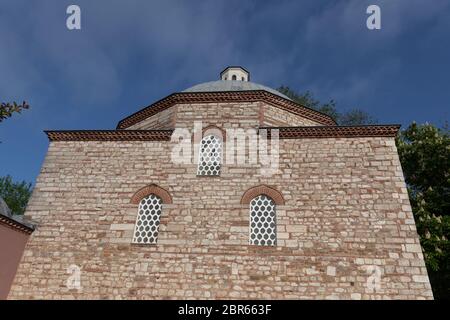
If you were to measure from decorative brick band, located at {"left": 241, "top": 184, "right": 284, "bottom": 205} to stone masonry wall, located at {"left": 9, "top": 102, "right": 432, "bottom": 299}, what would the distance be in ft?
0.36

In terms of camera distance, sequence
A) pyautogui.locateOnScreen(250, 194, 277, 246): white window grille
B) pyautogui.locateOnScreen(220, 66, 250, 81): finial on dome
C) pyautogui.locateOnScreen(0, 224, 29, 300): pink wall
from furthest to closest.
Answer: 1. pyautogui.locateOnScreen(220, 66, 250, 81): finial on dome
2. pyautogui.locateOnScreen(250, 194, 277, 246): white window grille
3. pyautogui.locateOnScreen(0, 224, 29, 300): pink wall

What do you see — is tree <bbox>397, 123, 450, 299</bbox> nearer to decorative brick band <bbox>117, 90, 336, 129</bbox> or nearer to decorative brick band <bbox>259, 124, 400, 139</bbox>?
decorative brick band <bbox>259, 124, 400, 139</bbox>

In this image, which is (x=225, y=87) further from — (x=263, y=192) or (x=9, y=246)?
(x=9, y=246)

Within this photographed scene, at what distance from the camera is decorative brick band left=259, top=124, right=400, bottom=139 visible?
27.3 feet

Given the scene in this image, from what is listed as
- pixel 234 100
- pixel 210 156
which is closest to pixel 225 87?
pixel 234 100

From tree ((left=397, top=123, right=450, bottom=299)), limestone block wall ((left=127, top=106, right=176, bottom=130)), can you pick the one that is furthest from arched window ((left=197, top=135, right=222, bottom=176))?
tree ((left=397, top=123, right=450, bottom=299))

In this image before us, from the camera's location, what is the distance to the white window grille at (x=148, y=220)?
25.4ft

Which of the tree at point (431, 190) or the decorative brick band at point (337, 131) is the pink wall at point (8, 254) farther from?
the tree at point (431, 190)

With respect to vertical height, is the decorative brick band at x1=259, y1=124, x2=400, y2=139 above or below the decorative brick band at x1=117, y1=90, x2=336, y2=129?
below

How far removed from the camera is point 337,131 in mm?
8484

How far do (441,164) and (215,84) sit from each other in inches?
347

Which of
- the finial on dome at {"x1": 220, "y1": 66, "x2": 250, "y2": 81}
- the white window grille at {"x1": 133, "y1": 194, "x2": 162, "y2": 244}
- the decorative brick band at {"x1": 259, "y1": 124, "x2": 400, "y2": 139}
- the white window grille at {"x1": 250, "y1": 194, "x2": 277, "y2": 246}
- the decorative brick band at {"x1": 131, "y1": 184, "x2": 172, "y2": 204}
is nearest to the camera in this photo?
the white window grille at {"x1": 250, "y1": 194, "x2": 277, "y2": 246}

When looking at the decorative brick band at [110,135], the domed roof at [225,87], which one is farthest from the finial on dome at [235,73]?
the decorative brick band at [110,135]

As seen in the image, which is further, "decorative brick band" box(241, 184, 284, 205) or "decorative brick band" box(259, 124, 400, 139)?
"decorative brick band" box(259, 124, 400, 139)
